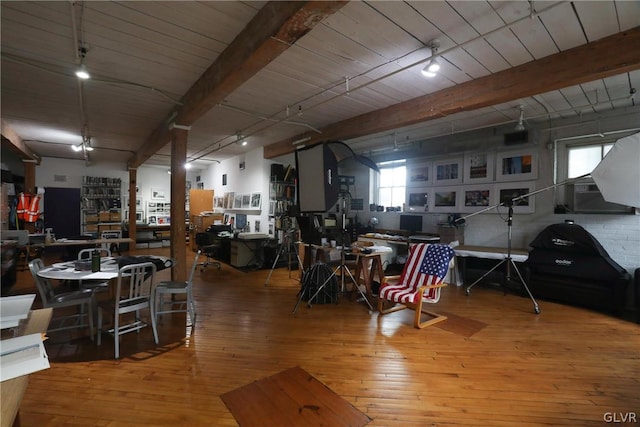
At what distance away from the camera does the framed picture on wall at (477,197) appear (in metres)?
5.46

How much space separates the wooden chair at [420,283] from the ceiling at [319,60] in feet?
6.11

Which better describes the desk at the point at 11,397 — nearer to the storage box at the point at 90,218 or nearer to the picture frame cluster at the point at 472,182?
the picture frame cluster at the point at 472,182

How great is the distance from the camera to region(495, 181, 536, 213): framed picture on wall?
16.4ft

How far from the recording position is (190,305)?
3543mm

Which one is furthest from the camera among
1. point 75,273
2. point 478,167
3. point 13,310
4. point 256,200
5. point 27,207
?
point 256,200

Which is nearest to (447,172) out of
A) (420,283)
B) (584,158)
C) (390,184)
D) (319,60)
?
(390,184)

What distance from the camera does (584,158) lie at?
4.58 metres

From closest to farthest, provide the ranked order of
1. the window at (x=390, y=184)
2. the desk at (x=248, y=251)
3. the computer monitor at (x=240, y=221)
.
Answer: the desk at (x=248, y=251), the window at (x=390, y=184), the computer monitor at (x=240, y=221)

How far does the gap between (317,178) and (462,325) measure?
2.57 metres

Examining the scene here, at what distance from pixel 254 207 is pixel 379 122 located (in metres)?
4.17

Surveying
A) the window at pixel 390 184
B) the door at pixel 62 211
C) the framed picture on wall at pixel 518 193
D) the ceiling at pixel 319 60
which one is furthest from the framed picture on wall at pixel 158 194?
the framed picture on wall at pixel 518 193

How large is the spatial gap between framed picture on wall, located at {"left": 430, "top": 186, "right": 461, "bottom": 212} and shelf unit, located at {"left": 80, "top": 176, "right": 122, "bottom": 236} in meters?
9.94

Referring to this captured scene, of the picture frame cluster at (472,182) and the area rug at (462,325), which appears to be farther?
the picture frame cluster at (472,182)

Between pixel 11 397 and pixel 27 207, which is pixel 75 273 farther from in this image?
pixel 27 207
